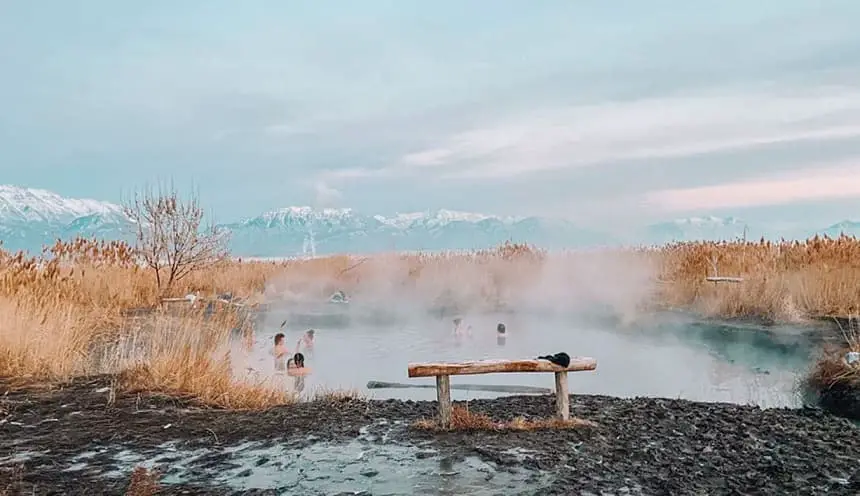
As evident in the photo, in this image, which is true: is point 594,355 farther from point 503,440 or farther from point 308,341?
point 503,440

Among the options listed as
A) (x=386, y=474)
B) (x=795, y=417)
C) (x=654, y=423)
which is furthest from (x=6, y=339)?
(x=795, y=417)

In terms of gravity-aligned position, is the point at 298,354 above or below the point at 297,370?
above

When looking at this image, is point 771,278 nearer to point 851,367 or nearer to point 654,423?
point 851,367

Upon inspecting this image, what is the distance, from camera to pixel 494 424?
605 cm

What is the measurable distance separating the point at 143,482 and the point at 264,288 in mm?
17901

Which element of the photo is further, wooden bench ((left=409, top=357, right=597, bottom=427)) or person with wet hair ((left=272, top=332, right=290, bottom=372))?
person with wet hair ((left=272, top=332, right=290, bottom=372))

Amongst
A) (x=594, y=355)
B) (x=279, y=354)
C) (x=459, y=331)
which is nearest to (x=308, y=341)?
(x=279, y=354)

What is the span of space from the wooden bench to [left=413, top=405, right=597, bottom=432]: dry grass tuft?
0.21 ft

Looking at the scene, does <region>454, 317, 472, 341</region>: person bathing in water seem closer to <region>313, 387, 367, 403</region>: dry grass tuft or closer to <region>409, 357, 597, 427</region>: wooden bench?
<region>313, 387, 367, 403</region>: dry grass tuft

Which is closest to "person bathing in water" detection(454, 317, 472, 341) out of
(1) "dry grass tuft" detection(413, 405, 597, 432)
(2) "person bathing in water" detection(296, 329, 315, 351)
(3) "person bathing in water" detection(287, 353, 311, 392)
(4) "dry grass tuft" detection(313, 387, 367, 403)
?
(2) "person bathing in water" detection(296, 329, 315, 351)

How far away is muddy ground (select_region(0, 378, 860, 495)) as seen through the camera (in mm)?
4645

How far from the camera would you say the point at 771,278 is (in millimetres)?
14883

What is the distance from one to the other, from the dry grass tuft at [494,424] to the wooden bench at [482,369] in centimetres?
7

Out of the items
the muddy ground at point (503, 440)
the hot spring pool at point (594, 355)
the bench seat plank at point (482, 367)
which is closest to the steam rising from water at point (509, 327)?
the hot spring pool at point (594, 355)
